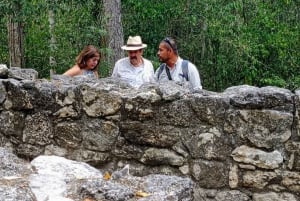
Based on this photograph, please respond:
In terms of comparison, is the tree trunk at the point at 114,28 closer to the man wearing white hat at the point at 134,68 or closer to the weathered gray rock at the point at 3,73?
the man wearing white hat at the point at 134,68

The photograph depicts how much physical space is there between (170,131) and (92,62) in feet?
4.67

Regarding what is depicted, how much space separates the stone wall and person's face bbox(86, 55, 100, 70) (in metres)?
0.72

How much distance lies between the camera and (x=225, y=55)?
1269 centimetres

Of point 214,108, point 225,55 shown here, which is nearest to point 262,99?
point 214,108

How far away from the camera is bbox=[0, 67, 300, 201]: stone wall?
4.22m

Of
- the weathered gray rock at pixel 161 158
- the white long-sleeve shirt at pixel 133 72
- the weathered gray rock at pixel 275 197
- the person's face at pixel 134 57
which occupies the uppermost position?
the person's face at pixel 134 57

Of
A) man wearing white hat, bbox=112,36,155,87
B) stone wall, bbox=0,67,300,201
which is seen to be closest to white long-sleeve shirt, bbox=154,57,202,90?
man wearing white hat, bbox=112,36,155,87

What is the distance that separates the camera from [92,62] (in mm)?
5402

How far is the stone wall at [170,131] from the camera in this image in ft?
13.8

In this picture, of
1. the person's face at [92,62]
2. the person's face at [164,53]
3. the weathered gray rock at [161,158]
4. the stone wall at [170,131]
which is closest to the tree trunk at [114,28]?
the person's face at [92,62]

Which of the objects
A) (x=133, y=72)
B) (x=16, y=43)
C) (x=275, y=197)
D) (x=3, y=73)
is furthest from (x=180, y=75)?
(x=16, y=43)

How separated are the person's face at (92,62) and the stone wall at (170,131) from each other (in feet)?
2.35

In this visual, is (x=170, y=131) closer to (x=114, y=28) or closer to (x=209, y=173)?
(x=209, y=173)

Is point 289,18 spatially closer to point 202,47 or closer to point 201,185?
point 202,47
